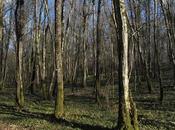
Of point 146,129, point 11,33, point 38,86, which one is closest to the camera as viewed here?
point 146,129

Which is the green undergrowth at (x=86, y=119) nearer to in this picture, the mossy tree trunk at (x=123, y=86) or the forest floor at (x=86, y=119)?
the forest floor at (x=86, y=119)

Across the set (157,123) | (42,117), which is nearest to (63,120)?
(42,117)

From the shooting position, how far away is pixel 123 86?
52.4 feet

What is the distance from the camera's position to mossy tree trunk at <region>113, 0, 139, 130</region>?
15.7 m

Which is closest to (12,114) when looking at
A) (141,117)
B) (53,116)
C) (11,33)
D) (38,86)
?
(53,116)

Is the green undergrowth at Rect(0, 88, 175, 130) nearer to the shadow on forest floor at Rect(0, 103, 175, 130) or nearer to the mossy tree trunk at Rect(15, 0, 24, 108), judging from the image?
the shadow on forest floor at Rect(0, 103, 175, 130)

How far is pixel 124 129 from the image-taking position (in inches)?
614

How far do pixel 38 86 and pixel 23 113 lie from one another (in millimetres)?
26566

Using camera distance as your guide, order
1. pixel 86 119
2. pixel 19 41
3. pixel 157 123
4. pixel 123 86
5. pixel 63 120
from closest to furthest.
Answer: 1. pixel 123 86
2. pixel 157 123
3. pixel 63 120
4. pixel 86 119
5. pixel 19 41

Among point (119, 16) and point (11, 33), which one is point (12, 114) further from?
point (11, 33)

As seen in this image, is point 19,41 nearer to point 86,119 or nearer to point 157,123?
point 86,119

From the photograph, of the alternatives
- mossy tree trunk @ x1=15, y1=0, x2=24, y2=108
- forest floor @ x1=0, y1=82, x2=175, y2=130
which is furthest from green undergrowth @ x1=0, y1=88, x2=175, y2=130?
mossy tree trunk @ x1=15, y1=0, x2=24, y2=108

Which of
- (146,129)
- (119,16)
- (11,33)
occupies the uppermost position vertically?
(11,33)

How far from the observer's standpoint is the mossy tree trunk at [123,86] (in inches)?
618
